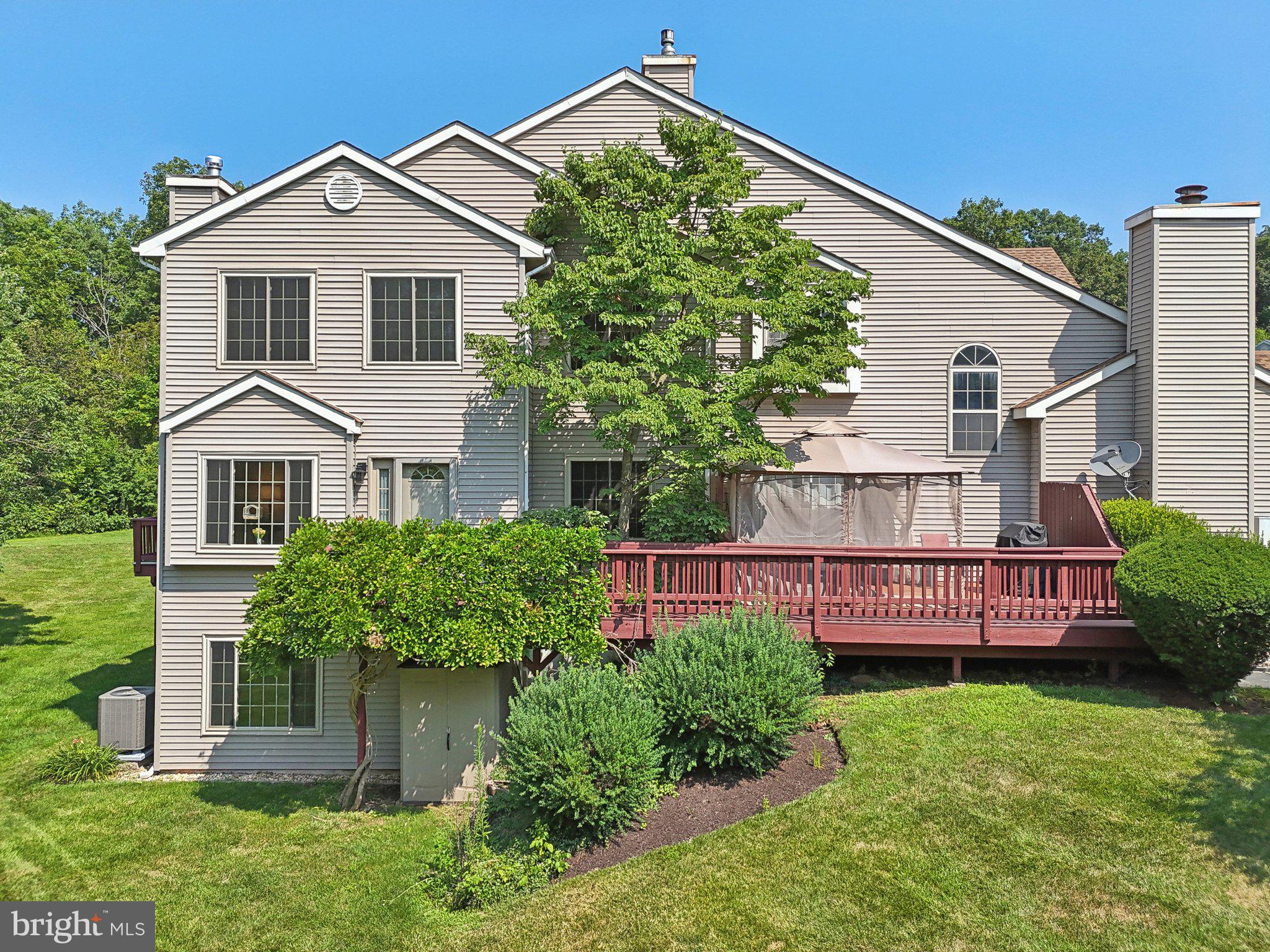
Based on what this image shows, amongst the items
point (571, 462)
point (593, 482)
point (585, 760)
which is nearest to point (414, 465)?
point (571, 462)

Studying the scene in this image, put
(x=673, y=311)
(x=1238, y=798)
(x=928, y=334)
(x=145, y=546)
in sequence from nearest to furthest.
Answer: (x=1238, y=798) < (x=673, y=311) < (x=145, y=546) < (x=928, y=334)

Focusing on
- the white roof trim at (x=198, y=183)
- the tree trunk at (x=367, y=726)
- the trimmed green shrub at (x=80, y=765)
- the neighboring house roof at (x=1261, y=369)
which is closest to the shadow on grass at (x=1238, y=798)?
the neighboring house roof at (x=1261, y=369)

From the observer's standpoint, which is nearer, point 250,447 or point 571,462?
point 250,447

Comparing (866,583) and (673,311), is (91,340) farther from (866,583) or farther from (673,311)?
(866,583)

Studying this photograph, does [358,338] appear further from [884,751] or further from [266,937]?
[884,751]

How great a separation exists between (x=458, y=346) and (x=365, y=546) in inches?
171

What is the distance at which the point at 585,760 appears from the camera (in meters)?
7.81

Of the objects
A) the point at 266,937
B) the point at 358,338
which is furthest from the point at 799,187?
the point at 266,937

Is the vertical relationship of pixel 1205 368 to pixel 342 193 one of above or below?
below

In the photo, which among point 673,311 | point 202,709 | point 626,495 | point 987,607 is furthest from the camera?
point 626,495

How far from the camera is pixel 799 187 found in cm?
1541

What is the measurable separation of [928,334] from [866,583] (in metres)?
6.63

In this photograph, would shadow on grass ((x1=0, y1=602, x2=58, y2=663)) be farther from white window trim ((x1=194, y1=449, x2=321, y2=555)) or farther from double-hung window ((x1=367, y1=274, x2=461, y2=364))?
double-hung window ((x1=367, y1=274, x2=461, y2=364))

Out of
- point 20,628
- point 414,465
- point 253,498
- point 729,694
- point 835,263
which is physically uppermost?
point 835,263
